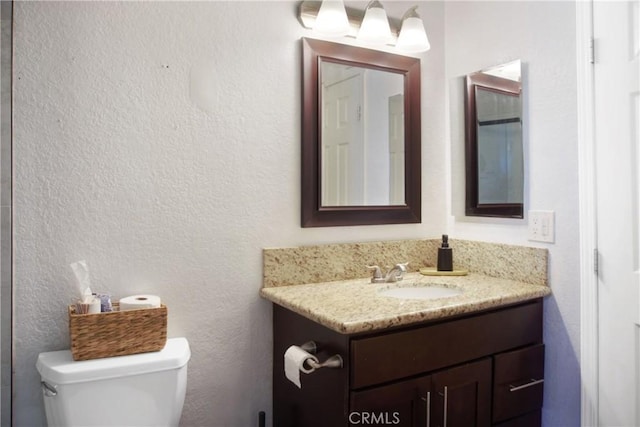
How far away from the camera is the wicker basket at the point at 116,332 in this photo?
4.06 ft

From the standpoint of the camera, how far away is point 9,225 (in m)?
1.26

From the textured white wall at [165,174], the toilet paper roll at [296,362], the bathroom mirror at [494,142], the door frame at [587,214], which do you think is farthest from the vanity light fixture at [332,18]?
the toilet paper roll at [296,362]

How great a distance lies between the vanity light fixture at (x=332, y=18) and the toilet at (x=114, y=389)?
4.11ft

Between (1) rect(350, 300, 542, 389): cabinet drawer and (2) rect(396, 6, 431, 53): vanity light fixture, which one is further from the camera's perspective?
(2) rect(396, 6, 431, 53): vanity light fixture

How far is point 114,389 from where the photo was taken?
4.03 ft

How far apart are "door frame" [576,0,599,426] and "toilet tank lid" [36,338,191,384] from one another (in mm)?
1333

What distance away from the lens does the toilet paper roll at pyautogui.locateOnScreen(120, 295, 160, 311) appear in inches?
52.1

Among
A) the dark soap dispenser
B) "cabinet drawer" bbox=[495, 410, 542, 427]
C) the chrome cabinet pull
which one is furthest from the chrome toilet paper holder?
the dark soap dispenser

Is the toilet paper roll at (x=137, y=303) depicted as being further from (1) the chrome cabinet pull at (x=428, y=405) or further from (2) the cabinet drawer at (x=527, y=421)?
(2) the cabinet drawer at (x=527, y=421)

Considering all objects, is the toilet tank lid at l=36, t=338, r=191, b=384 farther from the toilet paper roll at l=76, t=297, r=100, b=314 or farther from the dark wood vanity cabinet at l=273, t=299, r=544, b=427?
the dark wood vanity cabinet at l=273, t=299, r=544, b=427

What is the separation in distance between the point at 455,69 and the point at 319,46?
682 mm

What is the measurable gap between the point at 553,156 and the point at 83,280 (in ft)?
5.38

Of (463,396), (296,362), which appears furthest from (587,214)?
(296,362)

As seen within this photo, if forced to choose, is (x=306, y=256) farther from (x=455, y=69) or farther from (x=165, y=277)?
(x=455, y=69)
